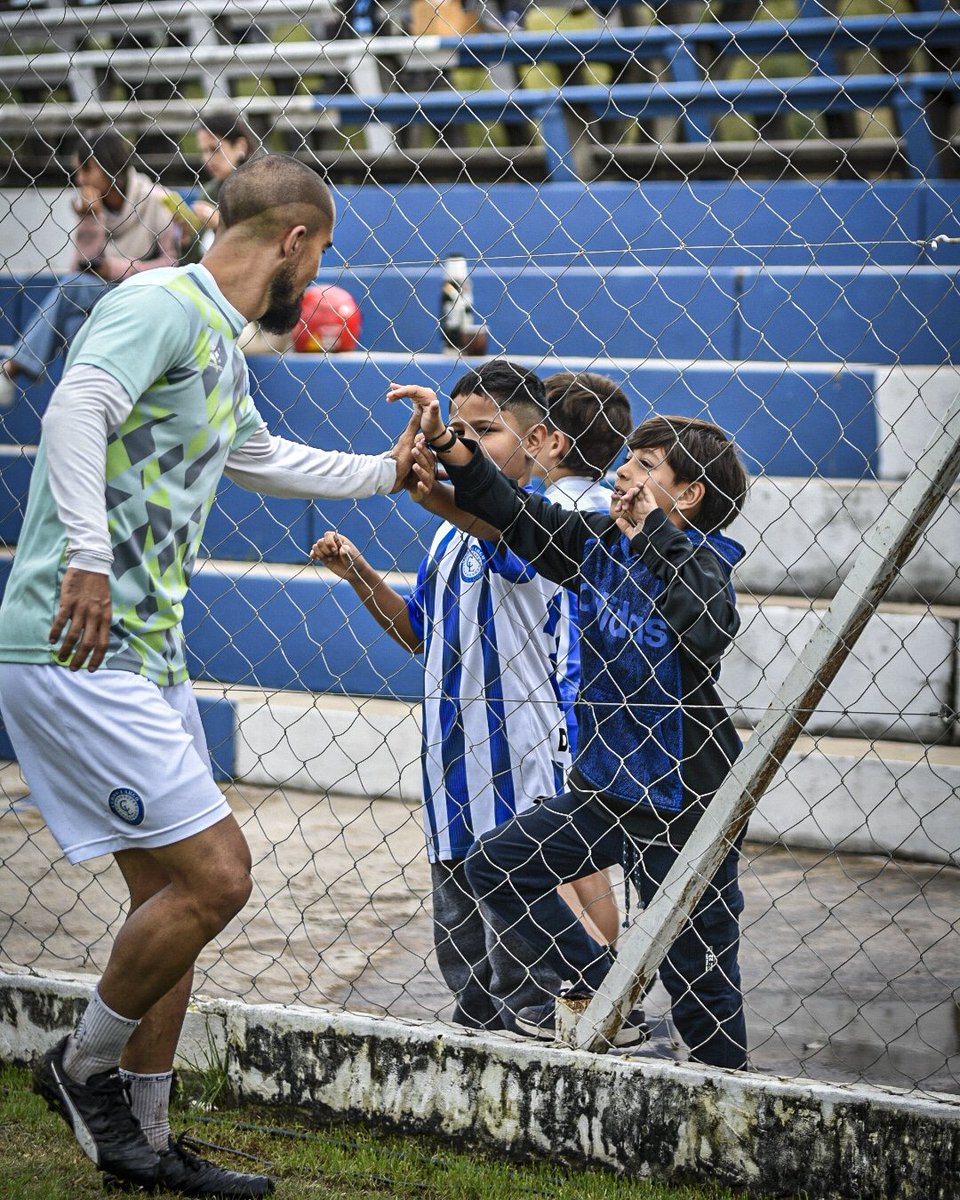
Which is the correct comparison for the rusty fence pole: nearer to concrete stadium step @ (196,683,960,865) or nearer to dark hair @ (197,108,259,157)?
concrete stadium step @ (196,683,960,865)

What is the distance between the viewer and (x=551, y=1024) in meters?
2.87

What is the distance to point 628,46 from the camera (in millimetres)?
7633

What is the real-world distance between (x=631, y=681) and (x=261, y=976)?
4.67 feet

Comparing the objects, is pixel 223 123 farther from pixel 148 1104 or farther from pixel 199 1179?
pixel 199 1179

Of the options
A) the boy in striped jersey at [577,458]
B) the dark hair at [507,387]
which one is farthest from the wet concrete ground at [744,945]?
the dark hair at [507,387]

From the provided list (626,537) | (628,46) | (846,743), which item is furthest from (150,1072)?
(628,46)

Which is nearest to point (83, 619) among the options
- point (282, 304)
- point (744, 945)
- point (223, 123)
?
point (282, 304)

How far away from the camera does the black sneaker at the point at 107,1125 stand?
2354 millimetres

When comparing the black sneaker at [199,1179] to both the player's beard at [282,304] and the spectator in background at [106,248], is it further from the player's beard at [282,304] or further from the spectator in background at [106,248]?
the spectator in background at [106,248]

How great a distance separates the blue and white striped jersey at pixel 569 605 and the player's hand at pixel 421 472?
39cm

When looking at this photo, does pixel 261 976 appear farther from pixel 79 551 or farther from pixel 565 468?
pixel 79 551

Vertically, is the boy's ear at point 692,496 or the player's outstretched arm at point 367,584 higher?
the boy's ear at point 692,496

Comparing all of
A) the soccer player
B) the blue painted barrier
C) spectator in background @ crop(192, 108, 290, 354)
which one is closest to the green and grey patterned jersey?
the soccer player

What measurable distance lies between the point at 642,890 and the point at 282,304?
4.19ft
